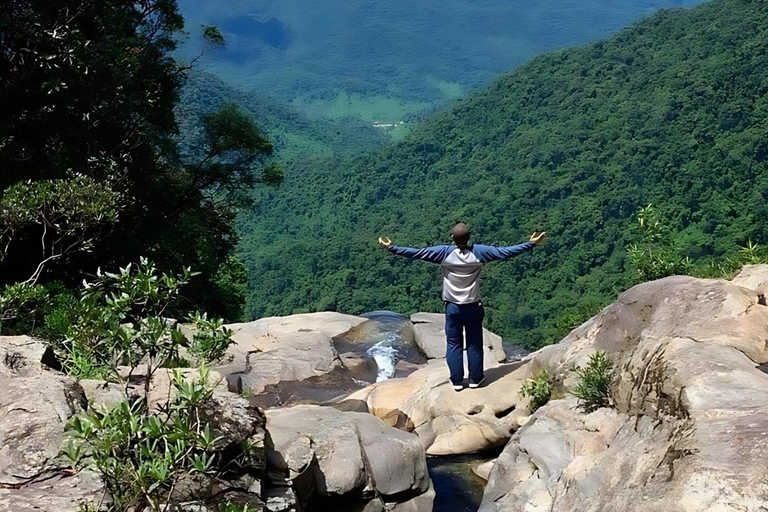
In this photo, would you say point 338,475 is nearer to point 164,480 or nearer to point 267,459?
point 267,459

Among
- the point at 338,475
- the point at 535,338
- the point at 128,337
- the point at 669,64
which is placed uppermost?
the point at 669,64

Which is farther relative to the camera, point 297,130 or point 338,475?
point 297,130

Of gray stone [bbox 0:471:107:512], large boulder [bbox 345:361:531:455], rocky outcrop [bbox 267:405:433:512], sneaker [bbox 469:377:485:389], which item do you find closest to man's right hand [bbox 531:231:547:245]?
large boulder [bbox 345:361:531:455]

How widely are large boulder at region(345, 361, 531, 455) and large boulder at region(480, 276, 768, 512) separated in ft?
1.90

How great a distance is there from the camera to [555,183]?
51844mm

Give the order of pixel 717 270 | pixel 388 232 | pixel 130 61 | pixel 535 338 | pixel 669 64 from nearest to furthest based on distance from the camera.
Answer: pixel 717 270
pixel 130 61
pixel 535 338
pixel 388 232
pixel 669 64

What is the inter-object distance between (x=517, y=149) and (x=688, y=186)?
22.4m

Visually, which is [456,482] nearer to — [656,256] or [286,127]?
[656,256]

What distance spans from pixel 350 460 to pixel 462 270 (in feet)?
8.30

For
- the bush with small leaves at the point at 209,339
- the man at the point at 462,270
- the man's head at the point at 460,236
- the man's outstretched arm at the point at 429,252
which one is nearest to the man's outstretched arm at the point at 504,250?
the man at the point at 462,270

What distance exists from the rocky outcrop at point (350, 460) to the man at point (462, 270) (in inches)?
63.1

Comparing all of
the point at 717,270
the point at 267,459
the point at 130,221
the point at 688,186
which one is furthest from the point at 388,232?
the point at 267,459

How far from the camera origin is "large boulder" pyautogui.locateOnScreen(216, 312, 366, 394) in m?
12.5

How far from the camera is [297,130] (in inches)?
3989
